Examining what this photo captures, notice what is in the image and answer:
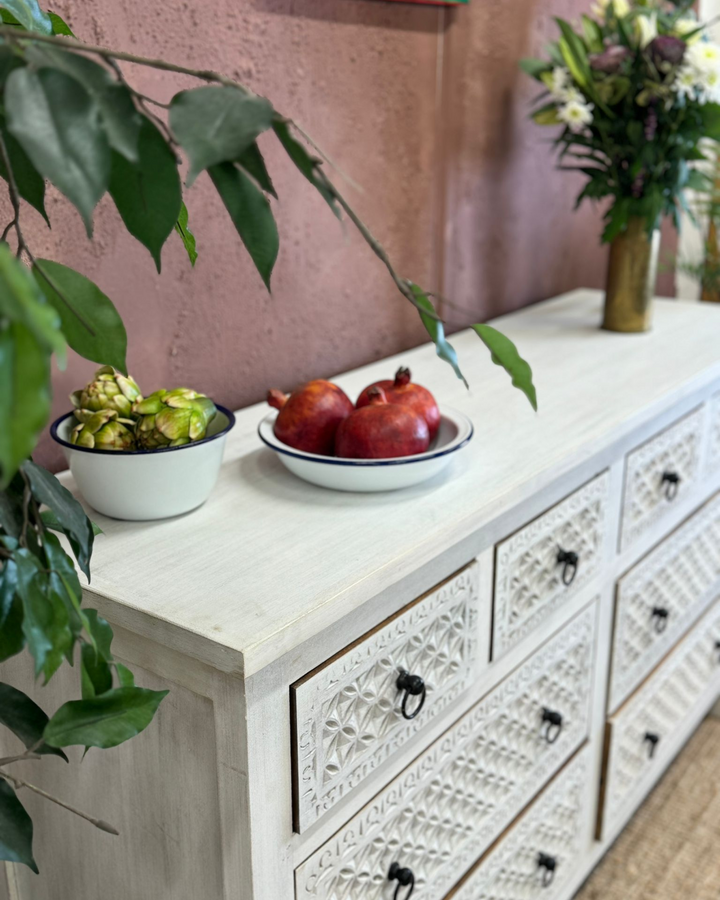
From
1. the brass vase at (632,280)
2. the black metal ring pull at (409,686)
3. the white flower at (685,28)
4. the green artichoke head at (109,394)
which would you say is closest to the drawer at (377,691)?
the black metal ring pull at (409,686)

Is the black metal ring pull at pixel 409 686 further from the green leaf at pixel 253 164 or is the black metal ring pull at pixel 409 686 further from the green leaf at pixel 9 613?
the green leaf at pixel 253 164

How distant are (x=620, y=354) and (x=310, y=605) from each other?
3.23 feet

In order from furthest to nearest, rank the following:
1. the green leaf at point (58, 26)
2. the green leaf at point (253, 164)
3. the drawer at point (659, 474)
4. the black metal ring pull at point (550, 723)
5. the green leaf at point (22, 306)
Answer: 1. the drawer at point (659, 474)
2. the black metal ring pull at point (550, 723)
3. the green leaf at point (58, 26)
4. the green leaf at point (253, 164)
5. the green leaf at point (22, 306)

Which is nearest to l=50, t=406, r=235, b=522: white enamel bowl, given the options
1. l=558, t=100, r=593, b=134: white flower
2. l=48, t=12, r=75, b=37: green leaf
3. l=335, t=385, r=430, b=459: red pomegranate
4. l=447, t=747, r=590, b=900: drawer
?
l=335, t=385, r=430, b=459: red pomegranate

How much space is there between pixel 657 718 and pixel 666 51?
3.81 feet

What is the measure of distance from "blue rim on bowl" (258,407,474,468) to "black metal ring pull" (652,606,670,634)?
662 mm

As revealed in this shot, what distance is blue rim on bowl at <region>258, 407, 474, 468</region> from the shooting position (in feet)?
3.21

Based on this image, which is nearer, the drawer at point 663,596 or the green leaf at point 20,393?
the green leaf at point 20,393

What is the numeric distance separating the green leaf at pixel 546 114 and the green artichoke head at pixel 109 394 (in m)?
1.09

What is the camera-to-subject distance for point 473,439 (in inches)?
46.3

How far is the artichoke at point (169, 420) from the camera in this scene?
0.90 meters

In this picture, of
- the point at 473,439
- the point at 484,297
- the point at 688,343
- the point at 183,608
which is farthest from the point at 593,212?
the point at 183,608

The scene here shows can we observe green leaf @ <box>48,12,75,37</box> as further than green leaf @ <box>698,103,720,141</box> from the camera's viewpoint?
No

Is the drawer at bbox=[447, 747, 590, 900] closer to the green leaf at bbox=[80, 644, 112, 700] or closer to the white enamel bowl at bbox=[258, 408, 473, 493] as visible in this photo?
the white enamel bowl at bbox=[258, 408, 473, 493]
